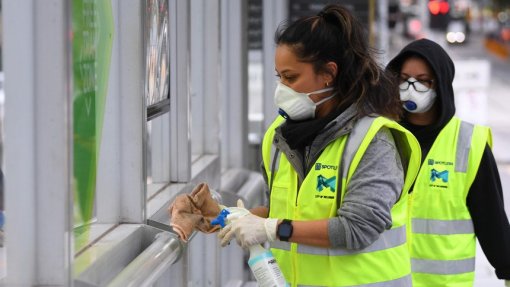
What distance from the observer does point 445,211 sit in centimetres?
436

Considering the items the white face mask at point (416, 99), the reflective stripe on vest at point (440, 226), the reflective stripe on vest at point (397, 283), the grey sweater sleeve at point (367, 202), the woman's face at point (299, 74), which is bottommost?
the reflective stripe on vest at point (440, 226)

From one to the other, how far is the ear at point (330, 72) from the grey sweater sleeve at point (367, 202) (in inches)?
8.7

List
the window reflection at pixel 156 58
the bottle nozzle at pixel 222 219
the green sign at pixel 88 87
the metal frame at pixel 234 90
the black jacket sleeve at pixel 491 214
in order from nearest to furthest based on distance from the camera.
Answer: the bottle nozzle at pixel 222 219
the green sign at pixel 88 87
the black jacket sleeve at pixel 491 214
the window reflection at pixel 156 58
the metal frame at pixel 234 90

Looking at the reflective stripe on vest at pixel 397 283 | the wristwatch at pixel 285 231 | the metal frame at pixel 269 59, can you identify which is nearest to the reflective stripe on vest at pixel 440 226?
the reflective stripe on vest at pixel 397 283

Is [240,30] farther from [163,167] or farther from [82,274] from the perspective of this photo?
[82,274]

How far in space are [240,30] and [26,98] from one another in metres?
4.38

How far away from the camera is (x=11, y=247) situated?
10.5 ft

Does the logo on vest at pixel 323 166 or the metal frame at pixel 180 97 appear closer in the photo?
the logo on vest at pixel 323 166

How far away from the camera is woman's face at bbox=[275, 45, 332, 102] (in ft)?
10.6

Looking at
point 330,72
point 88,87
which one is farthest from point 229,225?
point 88,87

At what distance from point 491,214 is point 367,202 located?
1.37 metres

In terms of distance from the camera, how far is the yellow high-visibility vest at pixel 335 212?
10.4ft

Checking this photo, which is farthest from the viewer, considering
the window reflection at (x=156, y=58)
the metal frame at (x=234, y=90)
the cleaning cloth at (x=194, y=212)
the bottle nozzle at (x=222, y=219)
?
the metal frame at (x=234, y=90)

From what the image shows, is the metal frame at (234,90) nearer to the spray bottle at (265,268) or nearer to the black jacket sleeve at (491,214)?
the black jacket sleeve at (491,214)
